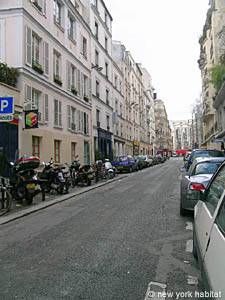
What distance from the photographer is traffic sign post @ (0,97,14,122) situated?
12.0 metres

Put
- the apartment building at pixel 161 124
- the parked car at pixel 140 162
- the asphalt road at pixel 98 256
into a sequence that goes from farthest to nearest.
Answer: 1. the apartment building at pixel 161 124
2. the parked car at pixel 140 162
3. the asphalt road at pixel 98 256

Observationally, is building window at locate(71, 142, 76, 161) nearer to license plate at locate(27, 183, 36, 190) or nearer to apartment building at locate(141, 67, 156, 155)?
license plate at locate(27, 183, 36, 190)

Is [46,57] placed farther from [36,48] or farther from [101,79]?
[101,79]

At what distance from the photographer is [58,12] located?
26688mm

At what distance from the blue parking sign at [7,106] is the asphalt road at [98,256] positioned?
3136 mm

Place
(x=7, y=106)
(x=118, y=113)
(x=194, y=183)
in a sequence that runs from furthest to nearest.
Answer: (x=118, y=113), (x=7, y=106), (x=194, y=183)

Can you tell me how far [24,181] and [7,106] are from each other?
8.75 ft

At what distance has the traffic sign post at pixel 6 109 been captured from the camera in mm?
12039

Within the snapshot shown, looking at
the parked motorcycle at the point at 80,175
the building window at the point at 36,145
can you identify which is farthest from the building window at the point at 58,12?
the parked motorcycle at the point at 80,175

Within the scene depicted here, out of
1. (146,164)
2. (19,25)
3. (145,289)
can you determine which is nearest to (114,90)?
(146,164)

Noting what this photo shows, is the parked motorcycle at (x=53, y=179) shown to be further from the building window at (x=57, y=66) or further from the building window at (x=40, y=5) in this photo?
the building window at (x=40, y=5)

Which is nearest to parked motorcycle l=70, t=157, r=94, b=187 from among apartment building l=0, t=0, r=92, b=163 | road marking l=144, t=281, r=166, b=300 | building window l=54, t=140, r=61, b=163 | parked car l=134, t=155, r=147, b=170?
apartment building l=0, t=0, r=92, b=163

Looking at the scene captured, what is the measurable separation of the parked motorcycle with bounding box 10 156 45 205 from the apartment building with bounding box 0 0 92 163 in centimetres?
562

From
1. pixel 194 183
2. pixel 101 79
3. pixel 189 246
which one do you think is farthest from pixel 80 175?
pixel 101 79
